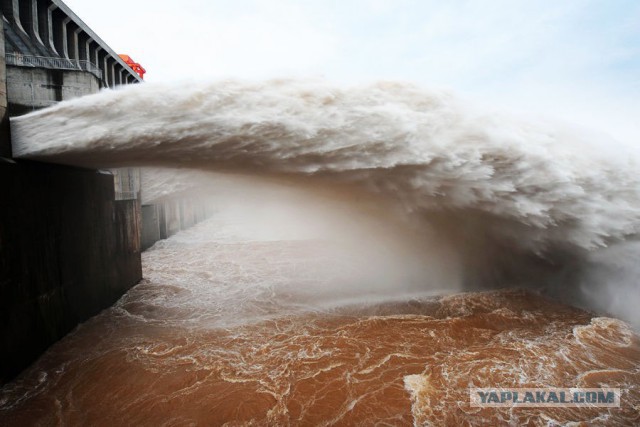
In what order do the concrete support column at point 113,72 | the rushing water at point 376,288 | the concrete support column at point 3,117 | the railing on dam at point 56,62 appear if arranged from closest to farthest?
the rushing water at point 376,288 < the concrete support column at point 3,117 < the railing on dam at point 56,62 < the concrete support column at point 113,72

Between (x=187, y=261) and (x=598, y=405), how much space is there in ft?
51.1

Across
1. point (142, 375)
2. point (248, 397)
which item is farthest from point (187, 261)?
point (248, 397)

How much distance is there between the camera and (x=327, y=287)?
12.1m

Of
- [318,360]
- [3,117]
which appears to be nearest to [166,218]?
[3,117]

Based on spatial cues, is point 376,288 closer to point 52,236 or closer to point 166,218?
point 52,236

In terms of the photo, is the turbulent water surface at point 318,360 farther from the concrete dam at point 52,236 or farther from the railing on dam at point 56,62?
the railing on dam at point 56,62

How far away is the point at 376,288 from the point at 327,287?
1.63 m

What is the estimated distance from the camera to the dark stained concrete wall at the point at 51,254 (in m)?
6.38

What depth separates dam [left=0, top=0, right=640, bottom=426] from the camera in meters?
6.20

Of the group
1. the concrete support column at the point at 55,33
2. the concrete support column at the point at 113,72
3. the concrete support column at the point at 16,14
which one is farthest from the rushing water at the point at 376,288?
the concrete support column at the point at 113,72

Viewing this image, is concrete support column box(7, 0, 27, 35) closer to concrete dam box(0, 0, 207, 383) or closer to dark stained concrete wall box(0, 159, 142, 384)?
concrete dam box(0, 0, 207, 383)

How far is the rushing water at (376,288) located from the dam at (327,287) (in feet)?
0.14

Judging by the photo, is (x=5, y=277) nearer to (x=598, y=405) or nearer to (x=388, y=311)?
(x=388, y=311)

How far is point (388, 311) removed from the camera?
9.76m
